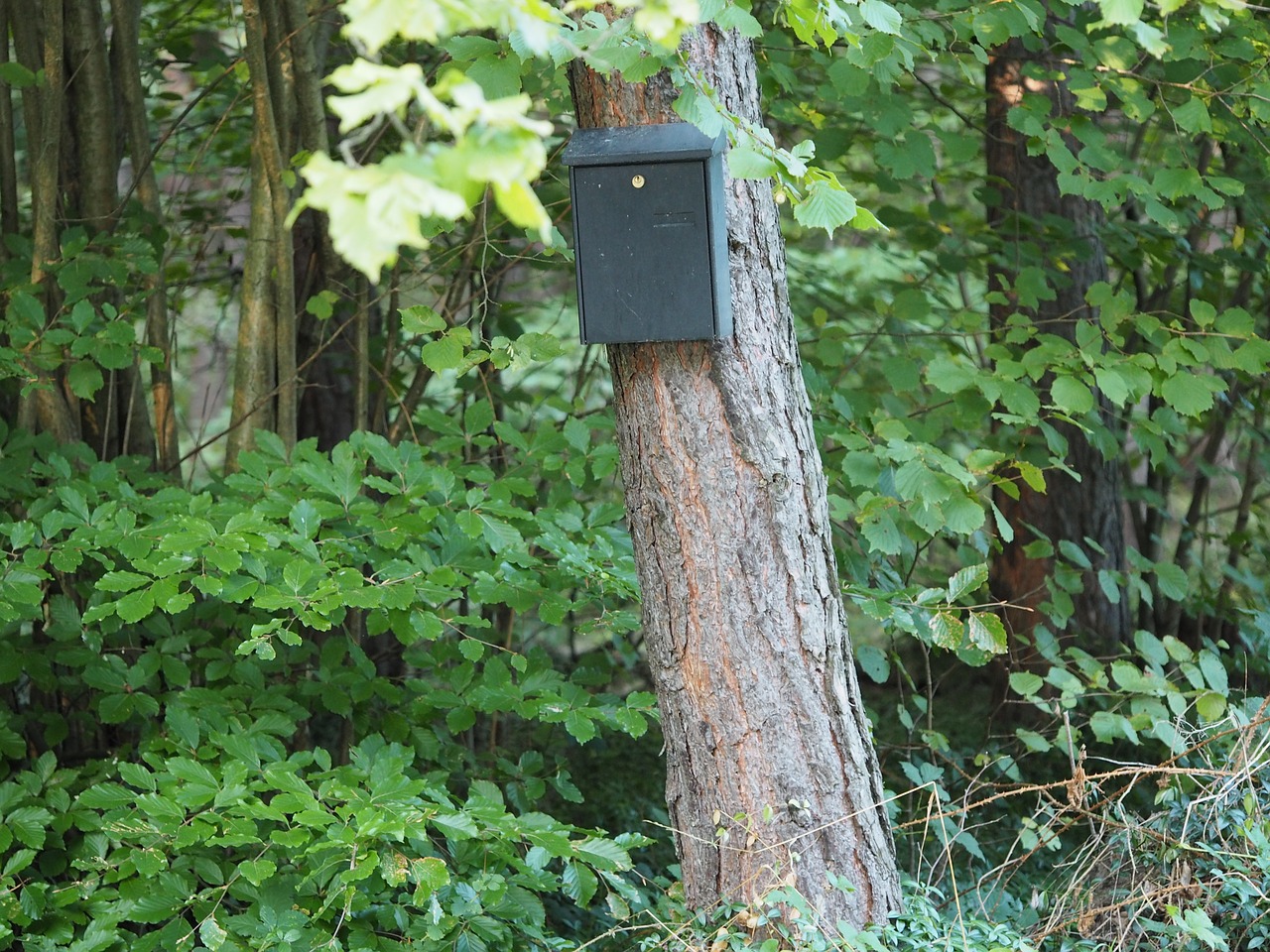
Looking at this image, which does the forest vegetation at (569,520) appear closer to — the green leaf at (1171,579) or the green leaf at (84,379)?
the green leaf at (84,379)

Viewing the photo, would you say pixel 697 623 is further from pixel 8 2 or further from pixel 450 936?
pixel 8 2

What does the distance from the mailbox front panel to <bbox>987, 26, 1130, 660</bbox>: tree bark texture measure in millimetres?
2120

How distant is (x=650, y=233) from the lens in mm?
1870

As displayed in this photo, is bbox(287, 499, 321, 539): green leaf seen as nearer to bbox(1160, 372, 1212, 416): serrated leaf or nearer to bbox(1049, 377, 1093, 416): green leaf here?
bbox(1049, 377, 1093, 416): green leaf

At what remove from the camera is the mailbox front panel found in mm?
→ 1851

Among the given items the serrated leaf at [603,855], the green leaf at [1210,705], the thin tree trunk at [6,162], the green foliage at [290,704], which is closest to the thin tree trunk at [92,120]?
the thin tree trunk at [6,162]

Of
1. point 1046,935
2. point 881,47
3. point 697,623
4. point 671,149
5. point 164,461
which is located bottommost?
point 1046,935

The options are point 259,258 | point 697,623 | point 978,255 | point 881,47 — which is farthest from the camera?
point 978,255

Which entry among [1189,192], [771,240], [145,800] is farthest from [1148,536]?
[145,800]

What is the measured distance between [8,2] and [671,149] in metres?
2.66

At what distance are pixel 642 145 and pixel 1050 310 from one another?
2876mm

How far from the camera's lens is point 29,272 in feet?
10.5

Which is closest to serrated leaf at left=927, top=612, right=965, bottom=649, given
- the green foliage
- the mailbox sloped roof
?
the green foliage

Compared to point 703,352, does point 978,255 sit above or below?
above
